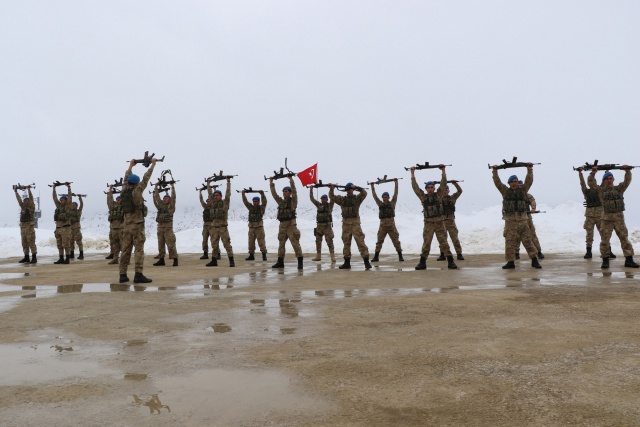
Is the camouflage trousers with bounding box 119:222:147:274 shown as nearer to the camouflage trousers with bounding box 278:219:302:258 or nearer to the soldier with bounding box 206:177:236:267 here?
the camouflage trousers with bounding box 278:219:302:258

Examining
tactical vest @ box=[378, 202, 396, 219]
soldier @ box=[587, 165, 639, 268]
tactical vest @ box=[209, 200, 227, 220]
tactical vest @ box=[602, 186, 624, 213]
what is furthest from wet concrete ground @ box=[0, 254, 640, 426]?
tactical vest @ box=[378, 202, 396, 219]

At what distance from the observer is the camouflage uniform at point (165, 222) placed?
13930 millimetres

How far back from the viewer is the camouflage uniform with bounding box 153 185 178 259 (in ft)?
45.7

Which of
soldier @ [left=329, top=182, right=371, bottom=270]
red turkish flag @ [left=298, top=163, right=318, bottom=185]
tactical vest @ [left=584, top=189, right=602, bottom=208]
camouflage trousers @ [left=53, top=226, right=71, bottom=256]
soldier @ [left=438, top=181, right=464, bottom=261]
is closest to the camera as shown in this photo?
soldier @ [left=329, top=182, right=371, bottom=270]

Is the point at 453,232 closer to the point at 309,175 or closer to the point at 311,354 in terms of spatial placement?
the point at 309,175

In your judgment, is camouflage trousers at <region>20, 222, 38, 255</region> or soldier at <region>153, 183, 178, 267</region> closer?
soldier at <region>153, 183, 178, 267</region>

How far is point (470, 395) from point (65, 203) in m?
16.7

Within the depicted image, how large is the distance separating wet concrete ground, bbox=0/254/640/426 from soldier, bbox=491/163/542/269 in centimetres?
346

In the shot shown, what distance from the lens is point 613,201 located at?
1020 cm

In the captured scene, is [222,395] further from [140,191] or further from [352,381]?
[140,191]

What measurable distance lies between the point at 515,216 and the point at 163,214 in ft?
34.1

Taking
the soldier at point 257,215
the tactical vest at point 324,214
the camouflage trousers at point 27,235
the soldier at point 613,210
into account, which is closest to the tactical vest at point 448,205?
the tactical vest at point 324,214

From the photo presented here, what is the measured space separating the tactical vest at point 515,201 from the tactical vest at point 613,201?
1.77 metres

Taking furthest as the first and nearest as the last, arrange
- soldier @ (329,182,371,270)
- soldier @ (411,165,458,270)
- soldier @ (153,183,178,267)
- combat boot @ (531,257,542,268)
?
soldier @ (153,183,178,267) → soldier @ (329,182,371,270) → soldier @ (411,165,458,270) → combat boot @ (531,257,542,268)
